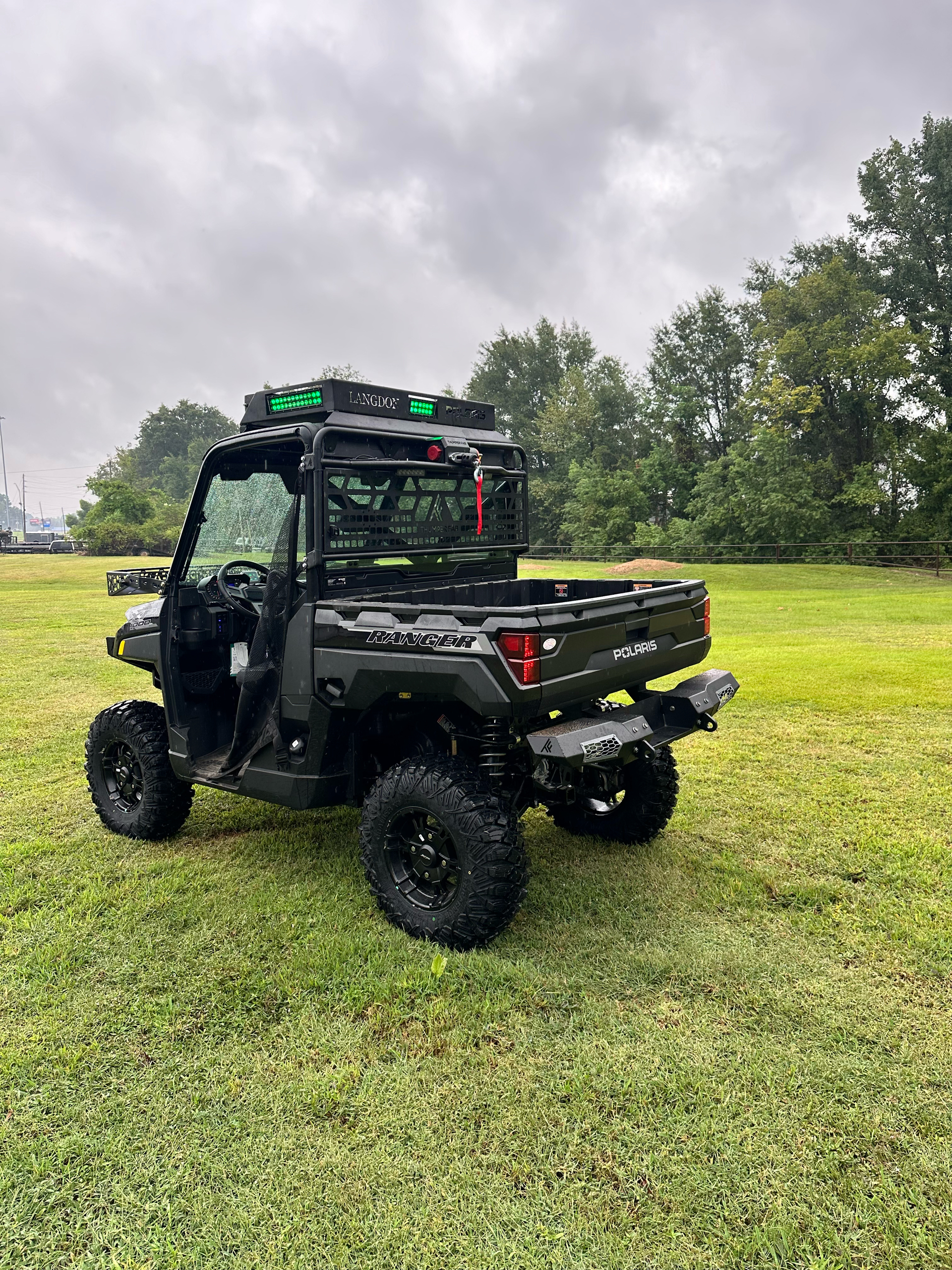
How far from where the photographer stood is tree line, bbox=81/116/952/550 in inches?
1329

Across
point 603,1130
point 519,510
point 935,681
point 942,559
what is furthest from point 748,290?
point 603,1130

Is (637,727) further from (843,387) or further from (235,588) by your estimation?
(843,387)

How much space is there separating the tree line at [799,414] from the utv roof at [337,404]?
111 feet

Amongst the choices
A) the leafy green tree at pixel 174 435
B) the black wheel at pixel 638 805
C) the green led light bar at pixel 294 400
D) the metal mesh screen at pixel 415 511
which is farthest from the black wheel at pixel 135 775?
the leafy green tree at pixel 174 435

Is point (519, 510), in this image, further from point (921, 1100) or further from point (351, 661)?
point (921, 1100)

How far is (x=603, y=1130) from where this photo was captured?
2.42m

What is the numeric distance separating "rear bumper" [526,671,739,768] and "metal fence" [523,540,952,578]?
71.7 ft

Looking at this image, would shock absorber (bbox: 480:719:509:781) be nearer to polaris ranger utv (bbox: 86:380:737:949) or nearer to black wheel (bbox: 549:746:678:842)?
polaris ranger utv (bbox: 86:380:737:949)

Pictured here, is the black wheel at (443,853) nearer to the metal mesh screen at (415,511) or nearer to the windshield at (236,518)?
the metal mesh screen at (415,511)

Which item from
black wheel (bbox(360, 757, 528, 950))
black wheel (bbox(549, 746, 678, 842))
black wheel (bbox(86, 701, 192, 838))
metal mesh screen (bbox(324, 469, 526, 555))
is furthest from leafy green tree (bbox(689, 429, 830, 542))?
black wheel (bbox(360, 757, 528, 950))

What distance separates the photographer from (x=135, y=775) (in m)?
4.71

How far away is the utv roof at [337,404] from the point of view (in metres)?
3.75

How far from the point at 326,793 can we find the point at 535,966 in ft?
4.11

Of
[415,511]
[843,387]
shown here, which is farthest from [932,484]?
[415,511]
